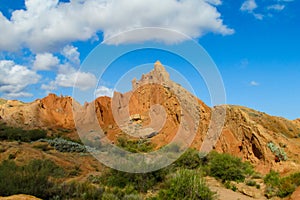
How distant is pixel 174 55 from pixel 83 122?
31.8 meters

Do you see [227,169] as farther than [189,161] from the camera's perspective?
A: No

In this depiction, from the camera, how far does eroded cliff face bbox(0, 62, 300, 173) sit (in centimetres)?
2295

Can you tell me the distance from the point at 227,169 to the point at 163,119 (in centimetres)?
1736

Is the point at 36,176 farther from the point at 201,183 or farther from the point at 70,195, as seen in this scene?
the point at 201,183

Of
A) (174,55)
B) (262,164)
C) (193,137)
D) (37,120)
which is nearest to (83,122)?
(37,120)

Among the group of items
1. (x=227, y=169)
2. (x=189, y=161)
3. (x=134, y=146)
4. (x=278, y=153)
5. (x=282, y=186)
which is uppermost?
(x=278, y=153)

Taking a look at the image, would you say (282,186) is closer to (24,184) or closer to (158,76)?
(24,184)

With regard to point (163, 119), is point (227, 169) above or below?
below

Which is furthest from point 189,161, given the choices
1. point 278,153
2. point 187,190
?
point 187,190

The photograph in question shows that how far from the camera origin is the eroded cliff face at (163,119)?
23.0 meters

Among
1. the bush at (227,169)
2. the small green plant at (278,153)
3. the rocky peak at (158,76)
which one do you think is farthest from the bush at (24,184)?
the rocky peak at (158,76)

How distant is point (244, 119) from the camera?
24516 millimetres

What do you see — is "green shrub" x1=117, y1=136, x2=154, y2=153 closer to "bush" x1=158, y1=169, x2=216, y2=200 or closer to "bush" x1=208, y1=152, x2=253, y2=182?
"bush" x1=208, y1=152, x2=253, y2=182

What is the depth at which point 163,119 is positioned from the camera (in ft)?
110
